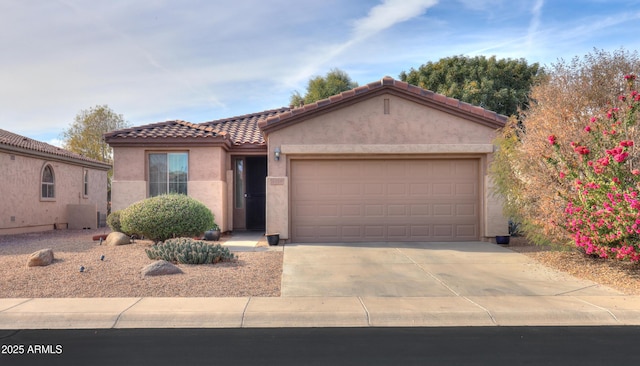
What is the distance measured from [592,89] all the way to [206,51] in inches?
454

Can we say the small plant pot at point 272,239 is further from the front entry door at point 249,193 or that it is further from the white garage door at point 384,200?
the front entry door at point 249,193

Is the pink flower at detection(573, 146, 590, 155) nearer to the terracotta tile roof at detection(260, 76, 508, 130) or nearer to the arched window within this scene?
the terracotta tile roof at detection(260, 76, 508, 130)

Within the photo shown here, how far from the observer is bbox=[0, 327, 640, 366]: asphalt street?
4984 millimetres

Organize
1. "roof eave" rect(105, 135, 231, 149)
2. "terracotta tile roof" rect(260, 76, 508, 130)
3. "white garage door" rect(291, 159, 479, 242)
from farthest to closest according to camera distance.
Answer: "roof eave" rect(105, 135, 231, 149) < "white garage door" rect(291, 159, 479, 242) < "terracotta tile roof" rect(260, 76, 508, 130)

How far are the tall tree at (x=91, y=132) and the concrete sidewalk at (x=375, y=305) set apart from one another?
29.1 meters

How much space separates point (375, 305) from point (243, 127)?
38.6ft

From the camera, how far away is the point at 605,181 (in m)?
8.86

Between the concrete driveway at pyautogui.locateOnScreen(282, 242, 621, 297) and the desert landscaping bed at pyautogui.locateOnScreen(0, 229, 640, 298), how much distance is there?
0.42 m

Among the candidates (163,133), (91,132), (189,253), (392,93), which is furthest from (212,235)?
(91,132)

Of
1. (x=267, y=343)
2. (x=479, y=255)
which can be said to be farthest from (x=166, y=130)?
(x=267, y=343)

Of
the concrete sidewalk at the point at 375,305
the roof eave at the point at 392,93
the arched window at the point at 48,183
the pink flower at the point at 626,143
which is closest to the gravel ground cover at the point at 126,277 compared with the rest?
the concrete sidewalk at the point at 375,305

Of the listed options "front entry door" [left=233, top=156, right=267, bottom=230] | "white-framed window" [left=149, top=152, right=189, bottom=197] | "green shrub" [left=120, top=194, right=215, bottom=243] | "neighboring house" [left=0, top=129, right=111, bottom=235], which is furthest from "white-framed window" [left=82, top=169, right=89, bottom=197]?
"green shrub" [left=120, top=194, right=215, bottom=243]

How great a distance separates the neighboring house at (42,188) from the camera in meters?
16.5

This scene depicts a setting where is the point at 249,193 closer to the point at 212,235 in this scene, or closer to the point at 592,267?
the point at 212,235
